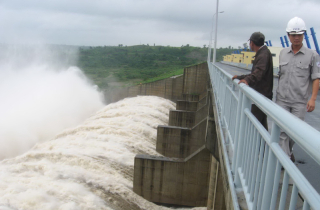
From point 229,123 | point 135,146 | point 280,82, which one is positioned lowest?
point 135,146

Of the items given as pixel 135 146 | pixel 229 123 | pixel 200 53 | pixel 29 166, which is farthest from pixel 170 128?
pixel 200 53

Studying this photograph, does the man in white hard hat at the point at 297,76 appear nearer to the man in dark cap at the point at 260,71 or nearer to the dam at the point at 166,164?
the man in dark cap at the point at 260,71

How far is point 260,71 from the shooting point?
3912mm

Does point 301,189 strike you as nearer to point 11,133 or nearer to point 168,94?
point 11,133

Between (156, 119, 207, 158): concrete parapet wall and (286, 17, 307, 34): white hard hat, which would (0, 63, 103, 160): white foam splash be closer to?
(156, 119, 207, 158): concrete parapet wall

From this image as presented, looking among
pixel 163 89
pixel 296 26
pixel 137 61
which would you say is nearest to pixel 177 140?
pixel 296 26

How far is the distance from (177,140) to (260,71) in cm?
1136

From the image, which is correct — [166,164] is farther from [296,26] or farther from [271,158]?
[271,158]

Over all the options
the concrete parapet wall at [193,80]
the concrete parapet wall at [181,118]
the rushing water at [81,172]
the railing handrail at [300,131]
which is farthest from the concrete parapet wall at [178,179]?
the concrete parapet wall at [193,80]

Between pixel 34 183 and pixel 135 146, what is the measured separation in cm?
581

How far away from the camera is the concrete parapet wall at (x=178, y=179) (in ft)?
36.2

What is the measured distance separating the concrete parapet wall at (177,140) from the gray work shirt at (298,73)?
420 inches

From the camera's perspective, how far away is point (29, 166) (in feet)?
32.0

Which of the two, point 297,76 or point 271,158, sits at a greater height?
point 297,76
